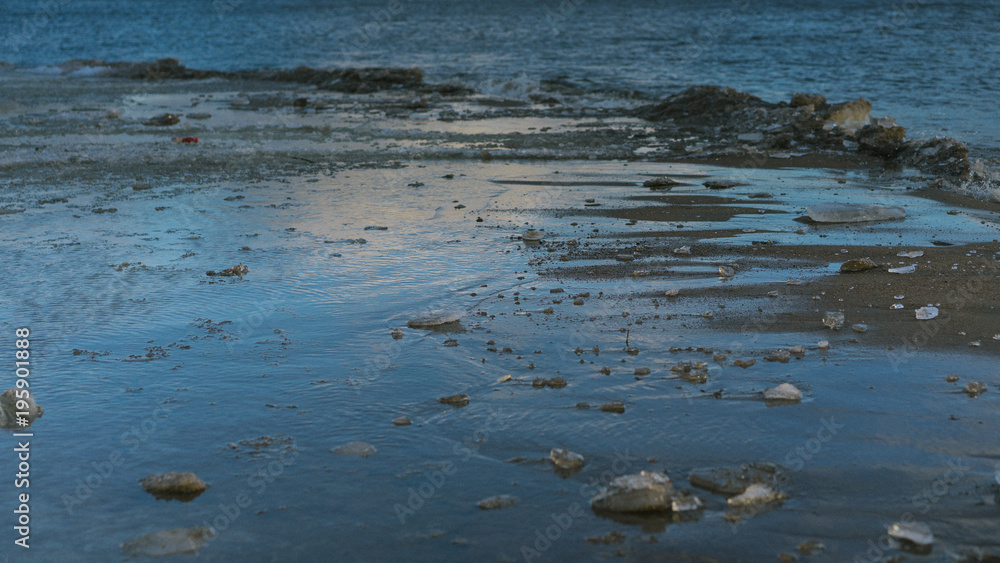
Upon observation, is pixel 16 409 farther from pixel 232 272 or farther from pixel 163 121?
pixel 163 121

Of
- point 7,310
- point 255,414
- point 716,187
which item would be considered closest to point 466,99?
point 716,187

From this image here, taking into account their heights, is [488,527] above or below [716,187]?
below

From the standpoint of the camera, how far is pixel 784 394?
331cm

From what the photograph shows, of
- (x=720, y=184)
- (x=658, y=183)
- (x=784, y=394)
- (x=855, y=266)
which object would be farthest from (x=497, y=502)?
(x=720, y=184)

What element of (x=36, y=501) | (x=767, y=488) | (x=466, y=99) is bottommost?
(x=36, y=501)

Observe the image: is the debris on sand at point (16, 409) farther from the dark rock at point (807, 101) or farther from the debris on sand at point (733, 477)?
the dark rock at point (807, 101)

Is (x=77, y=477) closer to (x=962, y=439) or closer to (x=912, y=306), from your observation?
(x=962, y=439)

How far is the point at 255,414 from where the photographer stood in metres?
3.27

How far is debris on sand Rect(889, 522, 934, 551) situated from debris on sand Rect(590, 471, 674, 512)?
0.65 m

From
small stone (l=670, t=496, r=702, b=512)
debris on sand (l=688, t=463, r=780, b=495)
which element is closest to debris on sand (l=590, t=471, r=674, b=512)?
small stone (l=670, t=496, r=702, b=512)

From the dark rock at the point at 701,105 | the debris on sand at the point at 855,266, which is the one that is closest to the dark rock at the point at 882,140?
the dark rock at the point at 701,105

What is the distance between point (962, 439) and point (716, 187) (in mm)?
5135

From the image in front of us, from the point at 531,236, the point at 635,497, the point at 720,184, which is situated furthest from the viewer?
the point at 720,184

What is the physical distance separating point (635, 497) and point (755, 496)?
0.39 m
